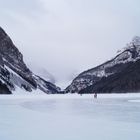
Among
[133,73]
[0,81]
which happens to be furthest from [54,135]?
[133,73]

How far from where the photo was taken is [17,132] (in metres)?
16.2

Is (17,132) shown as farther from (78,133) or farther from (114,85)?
(114,85)

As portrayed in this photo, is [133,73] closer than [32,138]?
No

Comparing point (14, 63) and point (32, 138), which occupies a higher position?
point (14, 63)

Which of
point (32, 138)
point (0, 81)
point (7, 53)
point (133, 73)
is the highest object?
point (7, 53)

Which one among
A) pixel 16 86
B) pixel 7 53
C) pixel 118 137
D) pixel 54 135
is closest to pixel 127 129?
Result: pixel 118 137

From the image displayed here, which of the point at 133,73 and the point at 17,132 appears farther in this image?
the point at 133,73

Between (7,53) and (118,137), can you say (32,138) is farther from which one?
(7,53)

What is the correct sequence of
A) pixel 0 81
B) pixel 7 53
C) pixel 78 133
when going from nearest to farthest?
pixel 78 133 → pixel 0 81 → pixel 7 53

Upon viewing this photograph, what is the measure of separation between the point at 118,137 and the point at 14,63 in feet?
615

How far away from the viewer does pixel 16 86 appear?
542 ft

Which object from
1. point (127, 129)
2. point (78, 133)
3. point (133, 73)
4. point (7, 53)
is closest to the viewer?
point (78, 133)

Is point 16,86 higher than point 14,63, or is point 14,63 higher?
point 14,63

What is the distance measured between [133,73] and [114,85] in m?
12.5
